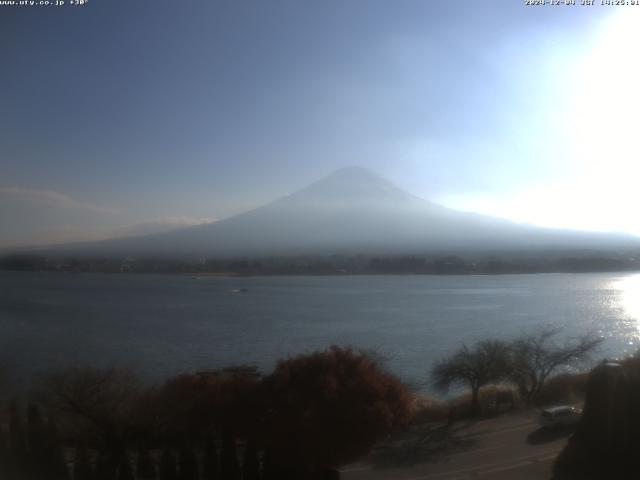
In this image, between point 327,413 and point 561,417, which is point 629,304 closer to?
point 561,417

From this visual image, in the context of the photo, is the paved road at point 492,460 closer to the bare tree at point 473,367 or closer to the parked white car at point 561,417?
the parked white car at point 561,417

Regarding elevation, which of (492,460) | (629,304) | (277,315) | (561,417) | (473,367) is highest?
(277,315)

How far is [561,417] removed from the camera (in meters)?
5.04

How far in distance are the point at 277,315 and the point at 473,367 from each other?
268cm

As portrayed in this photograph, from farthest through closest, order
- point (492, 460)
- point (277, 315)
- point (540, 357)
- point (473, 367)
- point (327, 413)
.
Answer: point (277, 315), point (540, 357), point (473, 367), point (492, 460), point (327, 413)

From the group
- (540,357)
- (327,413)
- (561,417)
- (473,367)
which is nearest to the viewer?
(327,413)

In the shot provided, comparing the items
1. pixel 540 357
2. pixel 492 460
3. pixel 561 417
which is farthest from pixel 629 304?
pixel 492 460

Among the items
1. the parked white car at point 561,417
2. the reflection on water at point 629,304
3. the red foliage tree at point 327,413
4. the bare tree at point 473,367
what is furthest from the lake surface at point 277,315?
the parked white car at point 561,417

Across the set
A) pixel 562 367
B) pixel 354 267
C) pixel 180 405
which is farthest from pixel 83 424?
pixel 562 367

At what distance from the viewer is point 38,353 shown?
6098 mm

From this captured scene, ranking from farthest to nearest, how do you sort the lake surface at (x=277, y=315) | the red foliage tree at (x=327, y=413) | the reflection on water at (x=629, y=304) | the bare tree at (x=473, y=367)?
the reflection on water at (x=629, y=304) → the lake surface at (x=277, y=315) → the bare tree at (x=473, y=367) → the red foliage tree at (x=327, y=413)

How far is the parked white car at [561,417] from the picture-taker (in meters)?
4.98

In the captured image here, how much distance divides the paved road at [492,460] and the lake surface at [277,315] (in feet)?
3.42

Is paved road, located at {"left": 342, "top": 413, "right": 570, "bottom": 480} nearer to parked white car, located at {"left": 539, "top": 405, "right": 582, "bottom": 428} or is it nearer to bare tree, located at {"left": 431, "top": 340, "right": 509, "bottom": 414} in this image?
parked white car, located at {"left": 539, "top": 405, "right": 582, "bottom": 428}
